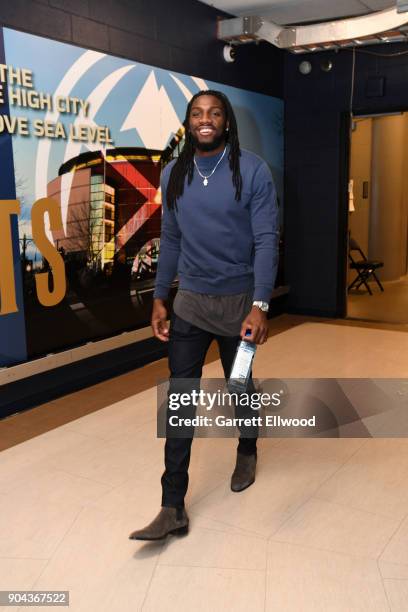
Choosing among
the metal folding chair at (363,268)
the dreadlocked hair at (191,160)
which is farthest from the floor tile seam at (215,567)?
the metal folding chair at (363,268)

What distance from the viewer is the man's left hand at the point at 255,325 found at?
6.67 ft

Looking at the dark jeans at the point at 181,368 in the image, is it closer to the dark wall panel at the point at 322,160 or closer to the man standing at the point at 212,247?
the man standing at the point at 212,247

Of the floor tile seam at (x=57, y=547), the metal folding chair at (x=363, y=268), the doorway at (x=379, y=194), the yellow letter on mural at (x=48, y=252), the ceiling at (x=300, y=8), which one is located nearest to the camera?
the floor tile seam at (x=57, y=547)

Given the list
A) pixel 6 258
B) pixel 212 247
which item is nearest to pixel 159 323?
pixel 212 247

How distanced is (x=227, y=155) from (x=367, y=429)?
1828mm

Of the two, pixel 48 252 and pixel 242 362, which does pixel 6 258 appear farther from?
pixel 242 362

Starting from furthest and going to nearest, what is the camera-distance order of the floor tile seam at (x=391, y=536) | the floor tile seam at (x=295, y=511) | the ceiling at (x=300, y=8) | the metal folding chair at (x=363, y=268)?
the metal folding chair at (x=363, y=268)
the ceiling at (x=300, y=8)
the floor tile seam at (x=295, y=511)
the floor tile seam at (x=391, y=536)

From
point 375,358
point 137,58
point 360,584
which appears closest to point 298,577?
point 360,584

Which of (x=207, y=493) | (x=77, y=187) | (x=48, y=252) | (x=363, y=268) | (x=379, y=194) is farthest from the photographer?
(x=379, y=194)

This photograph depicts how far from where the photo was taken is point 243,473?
8.49 feet

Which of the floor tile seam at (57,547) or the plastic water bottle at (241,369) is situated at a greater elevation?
the plastic water bottle at (241,369)

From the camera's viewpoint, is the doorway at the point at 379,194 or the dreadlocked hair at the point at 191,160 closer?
the dreadlocked hair at the point at 191,160

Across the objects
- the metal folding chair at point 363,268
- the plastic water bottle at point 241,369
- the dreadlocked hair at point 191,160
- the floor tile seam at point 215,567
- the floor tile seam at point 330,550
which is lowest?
the floor tile seam at point 330,550

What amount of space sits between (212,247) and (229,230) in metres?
0.09
